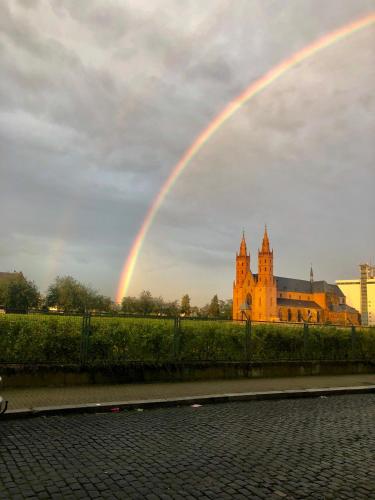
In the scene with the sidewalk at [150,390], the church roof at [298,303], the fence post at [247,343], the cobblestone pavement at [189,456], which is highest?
the church roof at [298,303]

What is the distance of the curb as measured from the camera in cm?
837

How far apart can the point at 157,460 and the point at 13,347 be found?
6907 millimetres

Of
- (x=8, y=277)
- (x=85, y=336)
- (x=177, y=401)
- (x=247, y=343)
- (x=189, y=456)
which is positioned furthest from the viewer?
(x=8, y=277)

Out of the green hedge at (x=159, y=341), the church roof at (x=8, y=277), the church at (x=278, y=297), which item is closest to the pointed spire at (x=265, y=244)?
the church at (x=278, y=297)

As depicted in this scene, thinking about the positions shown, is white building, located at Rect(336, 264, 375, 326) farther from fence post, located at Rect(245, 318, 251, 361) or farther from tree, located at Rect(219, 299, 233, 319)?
fence post, located at Rect(245, 318, 251, 361)

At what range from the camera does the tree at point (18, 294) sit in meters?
82.9

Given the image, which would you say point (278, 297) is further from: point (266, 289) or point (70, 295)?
point (70, 295)

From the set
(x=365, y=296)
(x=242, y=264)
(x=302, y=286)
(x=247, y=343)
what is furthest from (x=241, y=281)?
(x=247, y=343)

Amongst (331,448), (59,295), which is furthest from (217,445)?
(59,295)

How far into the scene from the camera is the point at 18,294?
8300cm

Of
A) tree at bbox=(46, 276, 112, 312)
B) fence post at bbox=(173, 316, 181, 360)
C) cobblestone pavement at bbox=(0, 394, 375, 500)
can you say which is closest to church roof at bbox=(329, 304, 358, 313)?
tree at bbox=(46, 276, 112, 312)

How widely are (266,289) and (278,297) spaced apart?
37.8 feet

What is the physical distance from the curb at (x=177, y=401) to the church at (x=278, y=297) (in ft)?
419

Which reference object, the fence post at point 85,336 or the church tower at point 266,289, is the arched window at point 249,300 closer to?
the church tower at point 266,289
